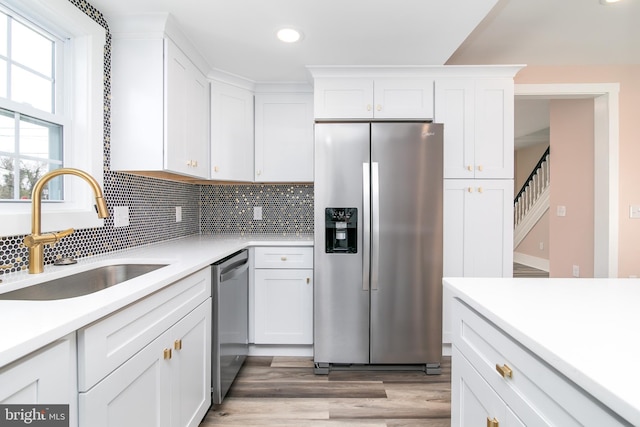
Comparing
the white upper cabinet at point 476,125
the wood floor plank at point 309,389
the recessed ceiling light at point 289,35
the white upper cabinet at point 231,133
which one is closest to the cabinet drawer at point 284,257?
the white upper cabinet at point 231,133

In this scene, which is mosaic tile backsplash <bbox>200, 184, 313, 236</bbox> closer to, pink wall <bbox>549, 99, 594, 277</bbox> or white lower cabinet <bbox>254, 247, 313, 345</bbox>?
white lower cabinet <bbox>254, 247, 313, 345</bbox>

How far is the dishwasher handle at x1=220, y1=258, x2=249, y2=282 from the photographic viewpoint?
1898mm

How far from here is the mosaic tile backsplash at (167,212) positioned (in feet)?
5.36

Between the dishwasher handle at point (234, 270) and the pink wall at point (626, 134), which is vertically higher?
the pink wall at point (626, 134)

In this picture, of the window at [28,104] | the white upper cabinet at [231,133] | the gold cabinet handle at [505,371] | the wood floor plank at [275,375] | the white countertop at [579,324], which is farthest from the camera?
the white upper cabinet at [231,133]

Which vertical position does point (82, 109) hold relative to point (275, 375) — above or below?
above

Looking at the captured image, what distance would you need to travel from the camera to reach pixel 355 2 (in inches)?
68.1

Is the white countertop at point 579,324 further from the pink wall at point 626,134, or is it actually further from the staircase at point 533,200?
the staircase at point 533,200

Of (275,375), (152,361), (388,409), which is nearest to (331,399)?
(388,409)

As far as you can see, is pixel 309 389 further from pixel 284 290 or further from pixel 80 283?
pixel 80 283

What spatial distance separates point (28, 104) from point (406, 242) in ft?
7.38

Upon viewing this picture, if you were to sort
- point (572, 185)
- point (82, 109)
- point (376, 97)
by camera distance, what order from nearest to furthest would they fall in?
1. point (82, 109)
2. point (376, 97)
3. point (572, 185)

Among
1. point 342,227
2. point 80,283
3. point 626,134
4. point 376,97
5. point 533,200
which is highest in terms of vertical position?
point 376,97

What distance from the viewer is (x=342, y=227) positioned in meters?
2.29
